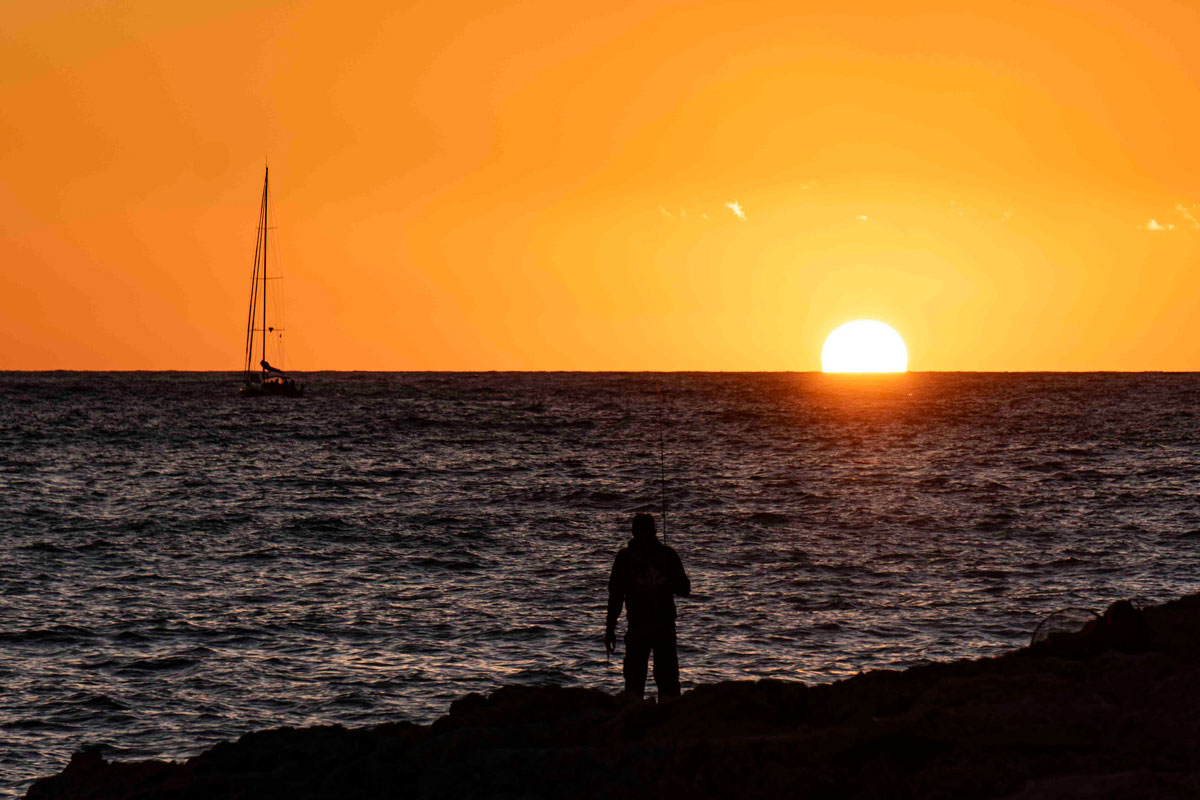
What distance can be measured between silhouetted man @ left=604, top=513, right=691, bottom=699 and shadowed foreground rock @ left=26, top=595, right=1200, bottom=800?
117 cm

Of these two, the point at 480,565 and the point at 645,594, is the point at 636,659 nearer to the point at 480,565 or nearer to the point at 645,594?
the point at 645,594

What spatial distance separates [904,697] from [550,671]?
8.11 metres

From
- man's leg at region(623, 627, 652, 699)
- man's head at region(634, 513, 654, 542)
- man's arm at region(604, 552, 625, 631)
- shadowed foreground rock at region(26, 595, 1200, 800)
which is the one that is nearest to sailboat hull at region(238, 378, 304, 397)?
man's arm at region(604, 552, 625, 631)

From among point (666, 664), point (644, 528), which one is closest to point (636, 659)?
point (666, 664)

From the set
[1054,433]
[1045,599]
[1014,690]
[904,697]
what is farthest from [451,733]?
[1054,433]

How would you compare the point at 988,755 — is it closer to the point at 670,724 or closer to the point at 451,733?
the point at 670,724

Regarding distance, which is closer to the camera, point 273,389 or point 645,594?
point 645,594

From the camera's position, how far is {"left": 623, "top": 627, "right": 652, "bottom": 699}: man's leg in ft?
36.8

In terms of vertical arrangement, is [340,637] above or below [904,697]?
below

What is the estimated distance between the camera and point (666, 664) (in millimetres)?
11398

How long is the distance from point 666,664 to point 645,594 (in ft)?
2.42

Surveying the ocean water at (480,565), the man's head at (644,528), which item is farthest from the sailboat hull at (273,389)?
the man's head at (644,528)

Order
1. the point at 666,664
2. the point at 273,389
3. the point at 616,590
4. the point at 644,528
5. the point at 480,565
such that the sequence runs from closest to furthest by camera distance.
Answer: the point at 644,528 → the point at 616,590 → the point at 666,664 → the point at 480,565 → the point at 273,389

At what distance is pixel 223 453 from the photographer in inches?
2484
